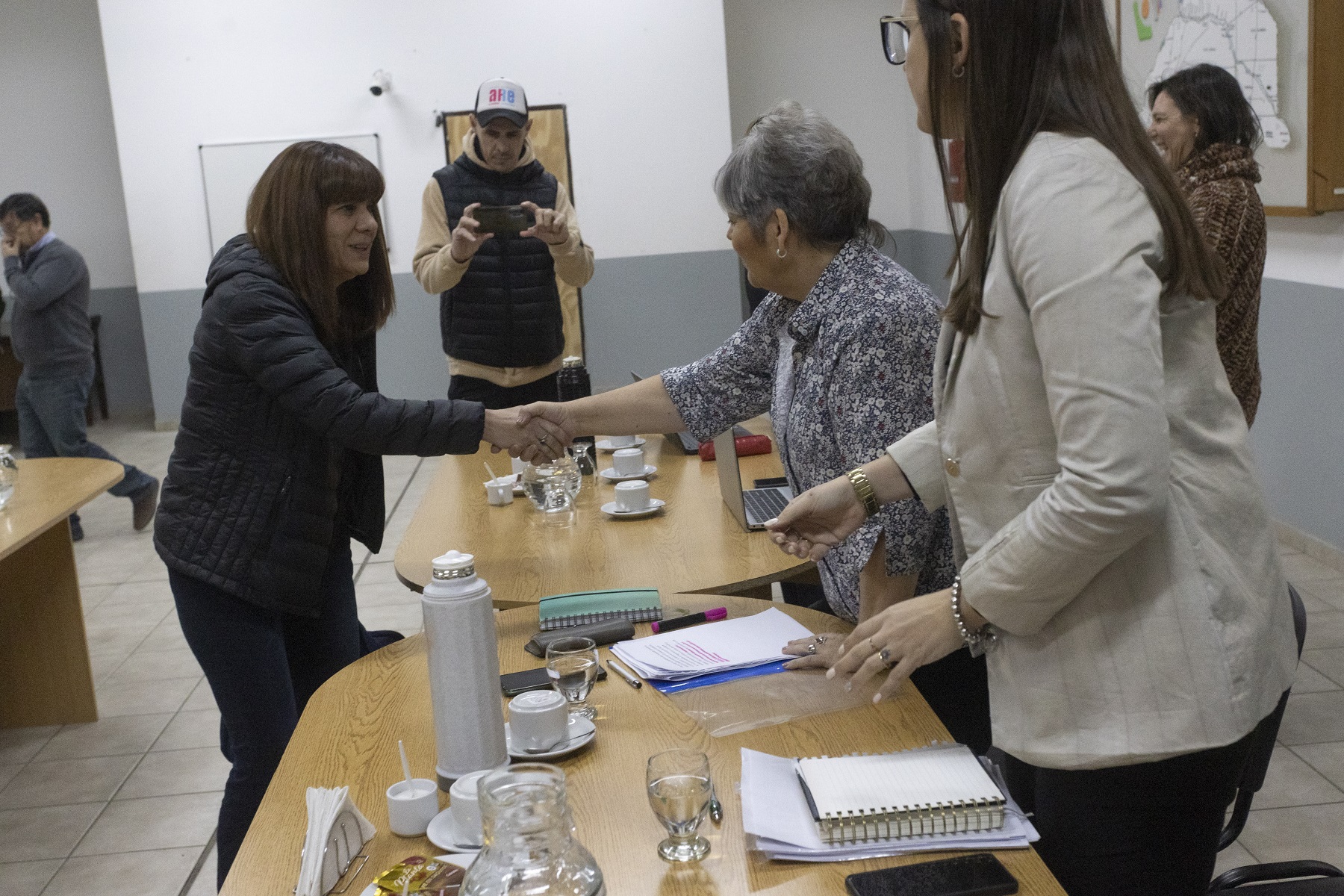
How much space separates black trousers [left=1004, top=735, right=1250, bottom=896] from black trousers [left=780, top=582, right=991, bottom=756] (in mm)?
519

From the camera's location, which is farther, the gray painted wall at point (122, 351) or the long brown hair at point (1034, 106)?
the gray painted wall at point (122, 351)

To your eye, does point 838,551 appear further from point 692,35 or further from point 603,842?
point 692,35

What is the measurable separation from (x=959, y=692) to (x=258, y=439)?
1269 millimetres

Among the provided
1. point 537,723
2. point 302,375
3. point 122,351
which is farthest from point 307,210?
point 122,351

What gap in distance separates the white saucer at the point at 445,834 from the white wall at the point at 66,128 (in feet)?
28.3

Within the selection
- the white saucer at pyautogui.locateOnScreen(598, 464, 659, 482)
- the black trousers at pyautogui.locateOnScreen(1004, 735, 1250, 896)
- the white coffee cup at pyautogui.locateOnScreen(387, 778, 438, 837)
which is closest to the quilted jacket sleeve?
the white saucer at pyautogui.locateOnScreen(598, 464, 659, 482)

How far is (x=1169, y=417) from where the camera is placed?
3.81 feet

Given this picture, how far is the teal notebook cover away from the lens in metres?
1.90

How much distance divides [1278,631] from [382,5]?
7.58 metres

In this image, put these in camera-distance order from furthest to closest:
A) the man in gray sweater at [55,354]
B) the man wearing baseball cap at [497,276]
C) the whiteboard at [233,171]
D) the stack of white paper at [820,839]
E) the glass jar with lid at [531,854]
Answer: the whiteboard at [233,171], the man in gray sweater at [55,354], the man wearing baseball cap at [497,276], the stack of white paper at [820,839], the glass jar with lid at [531,854]

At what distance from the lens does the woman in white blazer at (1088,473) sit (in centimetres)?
109

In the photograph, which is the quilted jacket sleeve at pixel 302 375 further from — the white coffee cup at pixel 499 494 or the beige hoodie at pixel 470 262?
the beige hoodie at pixel 470 262

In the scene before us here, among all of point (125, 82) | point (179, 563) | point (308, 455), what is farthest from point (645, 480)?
point (125, 82)

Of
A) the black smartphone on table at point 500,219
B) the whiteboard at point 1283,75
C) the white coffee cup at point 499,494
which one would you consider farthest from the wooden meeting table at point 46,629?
the whiteboard at point 1283,75
